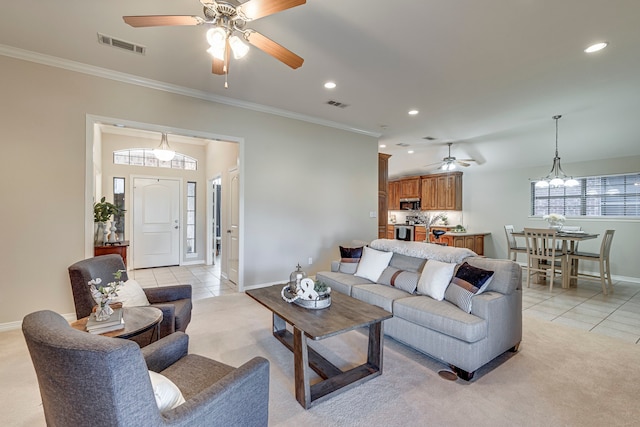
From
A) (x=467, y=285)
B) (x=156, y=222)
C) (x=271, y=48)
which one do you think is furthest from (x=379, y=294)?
(x=156, y=222)

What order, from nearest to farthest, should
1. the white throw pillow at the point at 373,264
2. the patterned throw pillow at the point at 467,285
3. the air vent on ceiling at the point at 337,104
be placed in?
the patterned throw pillow at the point at 467,285 < the white throw pillow at the point at 373,264 < the air vent on ceiling at the point at 337,104

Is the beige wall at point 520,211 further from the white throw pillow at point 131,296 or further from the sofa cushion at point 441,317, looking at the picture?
the white throw pillow at point 131,296

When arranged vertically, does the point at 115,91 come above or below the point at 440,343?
above

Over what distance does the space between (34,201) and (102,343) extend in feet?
11.6

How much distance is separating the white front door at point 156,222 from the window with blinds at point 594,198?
8.81 m

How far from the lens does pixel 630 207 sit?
19.2ft

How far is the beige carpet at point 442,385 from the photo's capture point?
1.91 meters

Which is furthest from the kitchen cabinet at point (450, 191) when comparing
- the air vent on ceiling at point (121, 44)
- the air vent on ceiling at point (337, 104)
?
the air vent on ceiling at point (121, 44)

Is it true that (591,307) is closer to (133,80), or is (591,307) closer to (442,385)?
(442,385)

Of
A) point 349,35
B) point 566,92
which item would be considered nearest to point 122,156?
point 349,35

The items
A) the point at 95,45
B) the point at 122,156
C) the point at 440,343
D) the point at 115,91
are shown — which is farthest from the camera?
the point at 122,156

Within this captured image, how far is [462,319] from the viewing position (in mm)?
2361

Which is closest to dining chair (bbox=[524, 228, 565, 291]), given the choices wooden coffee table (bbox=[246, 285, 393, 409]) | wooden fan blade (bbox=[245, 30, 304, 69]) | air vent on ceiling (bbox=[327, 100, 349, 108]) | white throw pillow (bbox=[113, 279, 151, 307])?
air vent on ceiling (bbox=[327, 100, 349, 108])

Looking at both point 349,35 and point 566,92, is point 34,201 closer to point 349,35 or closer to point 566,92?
point 349,35
